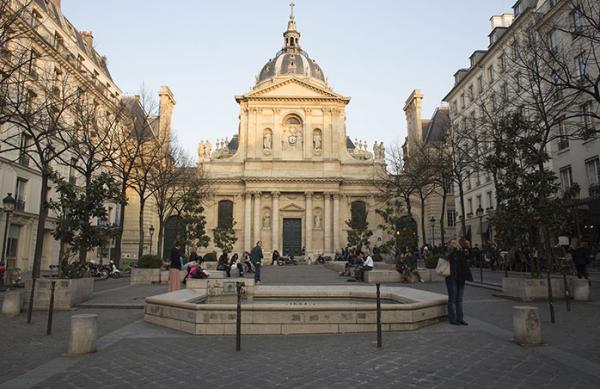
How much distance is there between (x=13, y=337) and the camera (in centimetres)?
866

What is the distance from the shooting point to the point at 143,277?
21.8m

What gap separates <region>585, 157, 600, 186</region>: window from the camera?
81.3 feet

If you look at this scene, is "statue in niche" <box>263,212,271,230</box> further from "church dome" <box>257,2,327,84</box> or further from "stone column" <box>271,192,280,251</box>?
"church dome" <box>257,2,327,84</box>

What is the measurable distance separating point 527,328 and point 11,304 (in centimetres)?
1238

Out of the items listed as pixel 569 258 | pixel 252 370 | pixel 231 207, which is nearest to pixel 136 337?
pixel 252 370

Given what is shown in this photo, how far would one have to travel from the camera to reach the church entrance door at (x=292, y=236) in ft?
161

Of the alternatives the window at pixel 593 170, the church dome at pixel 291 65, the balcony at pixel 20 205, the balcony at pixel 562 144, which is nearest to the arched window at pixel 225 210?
the church dome at pixel 291 65

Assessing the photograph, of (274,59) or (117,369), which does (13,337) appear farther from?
(274,59)

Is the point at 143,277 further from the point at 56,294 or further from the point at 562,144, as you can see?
the point at 562,144

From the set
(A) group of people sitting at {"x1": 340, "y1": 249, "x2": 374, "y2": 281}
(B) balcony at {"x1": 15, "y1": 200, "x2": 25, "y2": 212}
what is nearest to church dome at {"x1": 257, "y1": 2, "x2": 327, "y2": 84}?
(B) balcony at {"x1": 15, "y1": 200, "x2": 25, "y2": 212}

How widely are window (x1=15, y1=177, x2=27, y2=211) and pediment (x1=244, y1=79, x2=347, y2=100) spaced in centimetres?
2786

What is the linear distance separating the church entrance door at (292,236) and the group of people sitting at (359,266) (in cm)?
2291

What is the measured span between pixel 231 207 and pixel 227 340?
139 feet

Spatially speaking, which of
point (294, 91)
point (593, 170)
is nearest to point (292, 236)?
point (294, 91)
